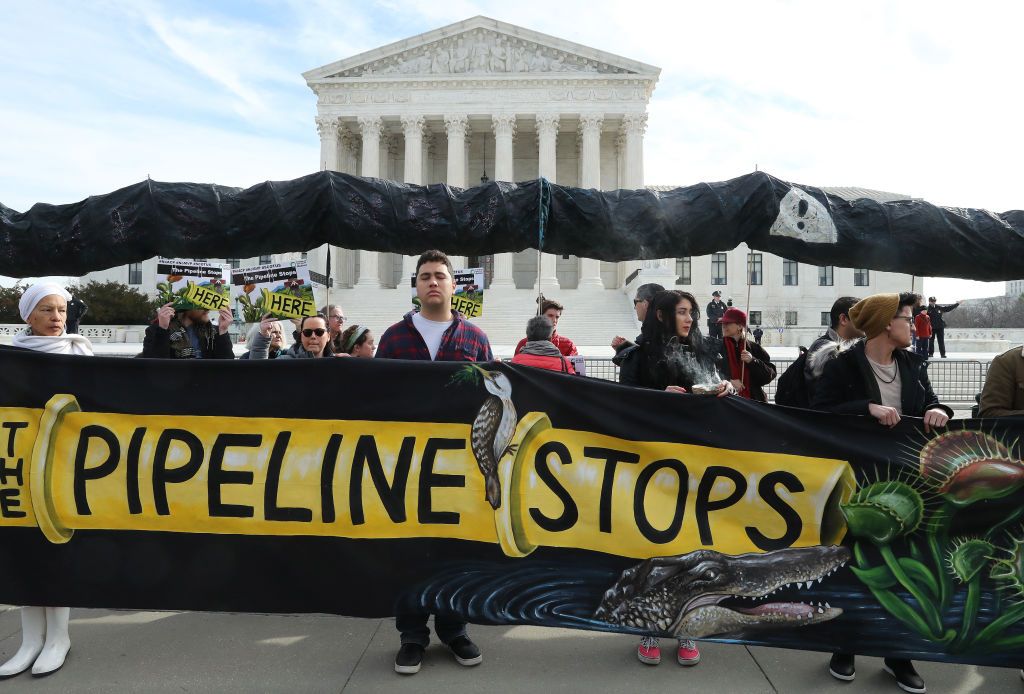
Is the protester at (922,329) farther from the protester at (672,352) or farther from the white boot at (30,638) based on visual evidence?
the white boot at (30,638)

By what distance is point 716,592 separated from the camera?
3201 mm

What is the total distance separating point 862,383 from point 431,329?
2.26 meters

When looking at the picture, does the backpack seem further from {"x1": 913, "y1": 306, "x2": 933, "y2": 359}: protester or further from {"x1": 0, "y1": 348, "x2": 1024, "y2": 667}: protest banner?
{"x1": 913, "y1": 306, "x2": 933, "y2": 359}: protester

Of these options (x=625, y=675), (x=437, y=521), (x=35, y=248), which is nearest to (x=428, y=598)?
(x=437, y=521)

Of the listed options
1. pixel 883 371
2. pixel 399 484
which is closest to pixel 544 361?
pixel 399 484

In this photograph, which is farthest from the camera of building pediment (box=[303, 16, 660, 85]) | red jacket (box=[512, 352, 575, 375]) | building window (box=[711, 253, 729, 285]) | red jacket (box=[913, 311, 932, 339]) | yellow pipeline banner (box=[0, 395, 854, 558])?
building window (box=[711, 253, 729, 285])

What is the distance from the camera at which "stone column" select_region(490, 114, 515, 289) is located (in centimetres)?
4334

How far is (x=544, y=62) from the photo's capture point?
45.6 metres

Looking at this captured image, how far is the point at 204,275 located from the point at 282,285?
636mm

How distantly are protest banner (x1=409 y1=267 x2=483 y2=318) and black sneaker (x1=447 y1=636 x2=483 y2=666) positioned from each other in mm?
6309

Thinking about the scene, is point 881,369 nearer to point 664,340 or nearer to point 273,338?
point 664,340

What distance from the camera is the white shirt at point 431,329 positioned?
381 cm

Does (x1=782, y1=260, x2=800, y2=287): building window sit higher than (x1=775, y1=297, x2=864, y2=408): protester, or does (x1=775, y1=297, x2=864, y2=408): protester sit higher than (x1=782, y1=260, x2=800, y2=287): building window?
(x1=782, y1=260, x2=800, y2=287): building window

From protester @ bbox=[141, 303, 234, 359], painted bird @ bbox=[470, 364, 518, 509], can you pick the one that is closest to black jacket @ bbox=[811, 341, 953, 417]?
painted bird @ bbox=[470, 364, 518, 509]
